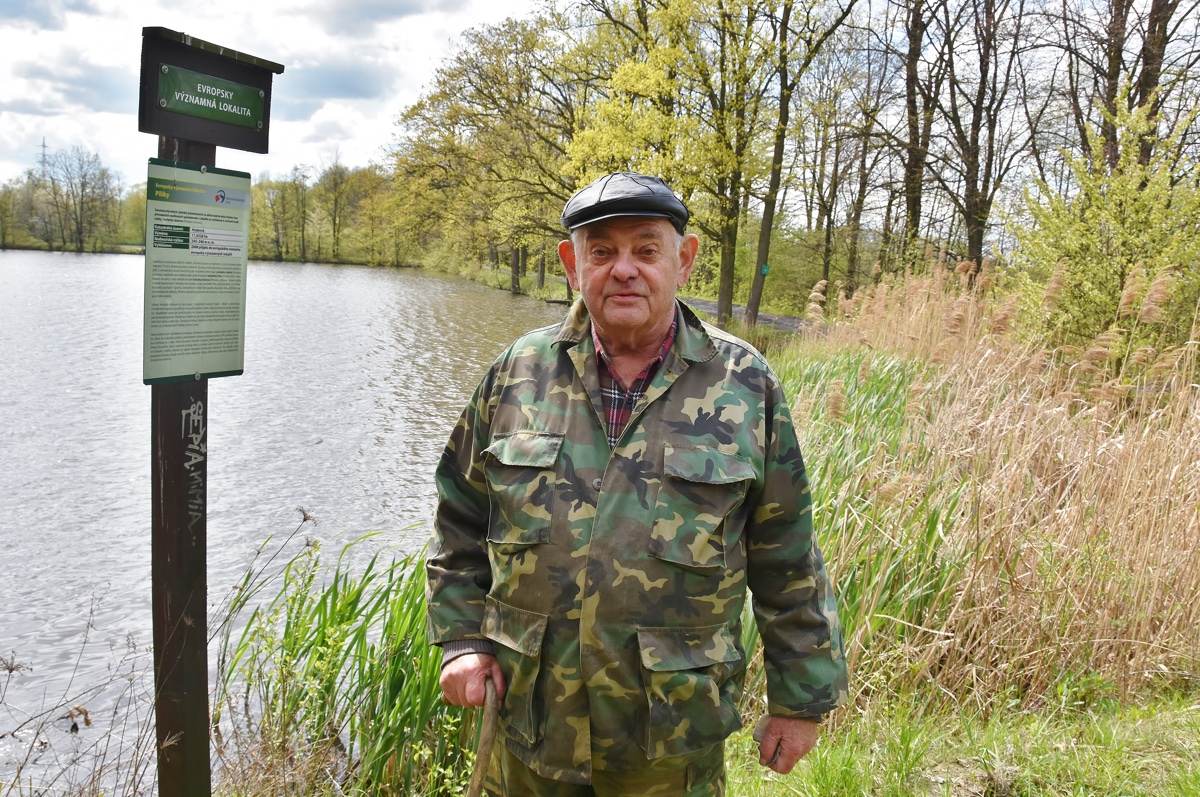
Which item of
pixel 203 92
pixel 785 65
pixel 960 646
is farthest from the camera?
pixel 785 65

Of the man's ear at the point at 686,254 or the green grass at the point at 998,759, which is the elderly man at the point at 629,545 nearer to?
the man's ear at the point at 686,254

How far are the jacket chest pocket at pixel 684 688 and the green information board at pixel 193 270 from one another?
161 centimetres

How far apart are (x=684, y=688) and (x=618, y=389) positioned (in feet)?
2.21

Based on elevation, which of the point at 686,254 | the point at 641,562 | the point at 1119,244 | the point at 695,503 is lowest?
the point at 641,562

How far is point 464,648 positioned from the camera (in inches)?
71.1

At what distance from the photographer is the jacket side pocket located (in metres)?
1.68

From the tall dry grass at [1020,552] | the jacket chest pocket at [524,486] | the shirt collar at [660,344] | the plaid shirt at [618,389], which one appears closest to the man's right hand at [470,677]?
A: the jacket chest pocket at [524,486]

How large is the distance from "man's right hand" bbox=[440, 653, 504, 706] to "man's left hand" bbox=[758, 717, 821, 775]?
0.65m

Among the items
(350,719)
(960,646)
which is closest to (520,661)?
(350,719)

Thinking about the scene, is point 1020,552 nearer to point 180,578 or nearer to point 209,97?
point 180,578

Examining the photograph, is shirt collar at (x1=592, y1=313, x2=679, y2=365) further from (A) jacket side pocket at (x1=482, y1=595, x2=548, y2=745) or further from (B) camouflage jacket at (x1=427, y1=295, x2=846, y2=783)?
(A) jacket side pocket at (x1=482, y1=595, x2=548, y2=745)

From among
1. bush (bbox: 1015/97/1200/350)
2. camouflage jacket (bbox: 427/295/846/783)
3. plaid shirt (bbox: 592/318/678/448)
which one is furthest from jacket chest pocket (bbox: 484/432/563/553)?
bush (bbox: 1015/97/1200/350)

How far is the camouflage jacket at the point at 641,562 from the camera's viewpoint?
1.64m

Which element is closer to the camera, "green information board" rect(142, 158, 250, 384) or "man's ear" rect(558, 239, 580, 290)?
"man's ear" rect(558, 239, 580, 290)
